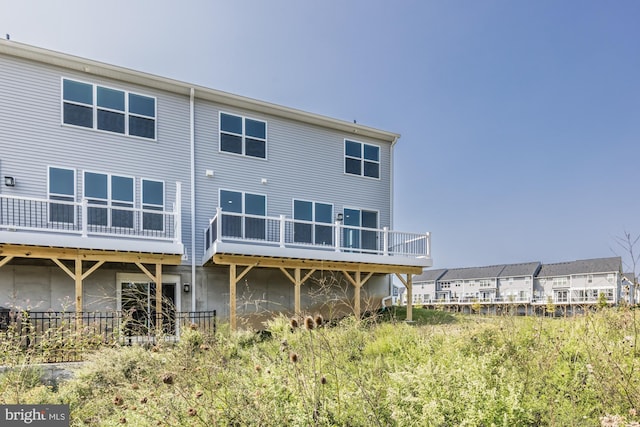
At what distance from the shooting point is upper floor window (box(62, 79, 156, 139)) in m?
10.9

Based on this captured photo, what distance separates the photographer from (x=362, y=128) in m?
14.9

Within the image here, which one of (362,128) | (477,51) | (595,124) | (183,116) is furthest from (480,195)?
(183,116)

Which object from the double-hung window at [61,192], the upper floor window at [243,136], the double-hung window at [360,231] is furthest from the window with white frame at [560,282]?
the double-hung window at [61,192]

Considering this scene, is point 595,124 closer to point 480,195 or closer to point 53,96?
point 480,195

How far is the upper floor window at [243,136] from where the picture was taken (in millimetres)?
12883

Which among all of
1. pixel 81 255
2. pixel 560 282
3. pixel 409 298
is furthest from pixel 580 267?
pixel 81 255

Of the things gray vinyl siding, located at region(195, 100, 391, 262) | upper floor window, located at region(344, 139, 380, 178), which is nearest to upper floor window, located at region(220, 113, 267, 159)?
gray vinyl siding, located at region(195, 100, 391, 262)

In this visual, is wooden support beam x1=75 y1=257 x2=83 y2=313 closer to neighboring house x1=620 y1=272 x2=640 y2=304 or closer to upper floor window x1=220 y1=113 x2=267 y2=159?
upper floor window x1=220 y1=113 x2=267 y2=159

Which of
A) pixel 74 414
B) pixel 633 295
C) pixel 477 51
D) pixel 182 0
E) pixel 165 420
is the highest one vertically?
pixel 477 51

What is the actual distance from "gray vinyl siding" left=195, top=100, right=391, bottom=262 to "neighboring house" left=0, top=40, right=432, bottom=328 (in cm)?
4

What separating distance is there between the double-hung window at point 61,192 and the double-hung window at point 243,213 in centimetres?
432

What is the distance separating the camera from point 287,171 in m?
13.8

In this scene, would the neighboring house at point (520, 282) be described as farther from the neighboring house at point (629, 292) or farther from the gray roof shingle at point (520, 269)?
the neighboring house at point (629, 292)

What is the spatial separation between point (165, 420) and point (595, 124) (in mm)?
19916
